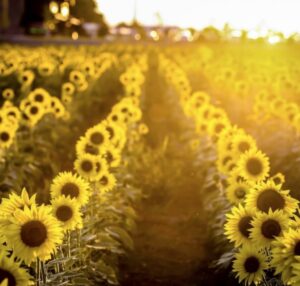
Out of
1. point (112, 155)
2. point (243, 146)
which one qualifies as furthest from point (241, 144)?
point (112, 155)

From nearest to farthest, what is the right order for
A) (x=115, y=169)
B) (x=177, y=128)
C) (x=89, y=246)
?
1. (x=89, y=246)
2. (x=115, y=169)
3. (x=177, y=128)

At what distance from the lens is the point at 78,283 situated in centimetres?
494

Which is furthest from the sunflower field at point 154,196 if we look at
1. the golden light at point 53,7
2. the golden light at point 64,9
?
the golden light at point 64,9

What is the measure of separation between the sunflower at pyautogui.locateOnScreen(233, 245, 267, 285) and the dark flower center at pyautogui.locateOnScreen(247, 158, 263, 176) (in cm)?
179

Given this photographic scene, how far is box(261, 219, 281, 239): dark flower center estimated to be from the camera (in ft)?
12.9

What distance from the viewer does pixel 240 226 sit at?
4152 millimetres

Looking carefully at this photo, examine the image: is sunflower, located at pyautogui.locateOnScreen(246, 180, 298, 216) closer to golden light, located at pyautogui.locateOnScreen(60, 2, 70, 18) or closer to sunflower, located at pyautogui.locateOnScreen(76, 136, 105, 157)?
sunflower, located at pyautogui.locateOnScreen(76, 136, 105, 157)

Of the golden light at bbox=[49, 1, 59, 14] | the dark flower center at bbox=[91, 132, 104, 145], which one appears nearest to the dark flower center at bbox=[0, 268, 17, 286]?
the dark flower center at bbox=[91, 132, 104, 145]

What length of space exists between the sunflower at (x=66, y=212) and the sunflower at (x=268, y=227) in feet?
3.80

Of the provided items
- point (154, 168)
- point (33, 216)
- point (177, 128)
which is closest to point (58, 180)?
point (33, 216)

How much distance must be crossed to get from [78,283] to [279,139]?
5668 millimetres

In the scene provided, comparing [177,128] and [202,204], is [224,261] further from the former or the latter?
[177,128]

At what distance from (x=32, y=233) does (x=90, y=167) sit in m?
2.35

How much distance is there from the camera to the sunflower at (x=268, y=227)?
3.91m
